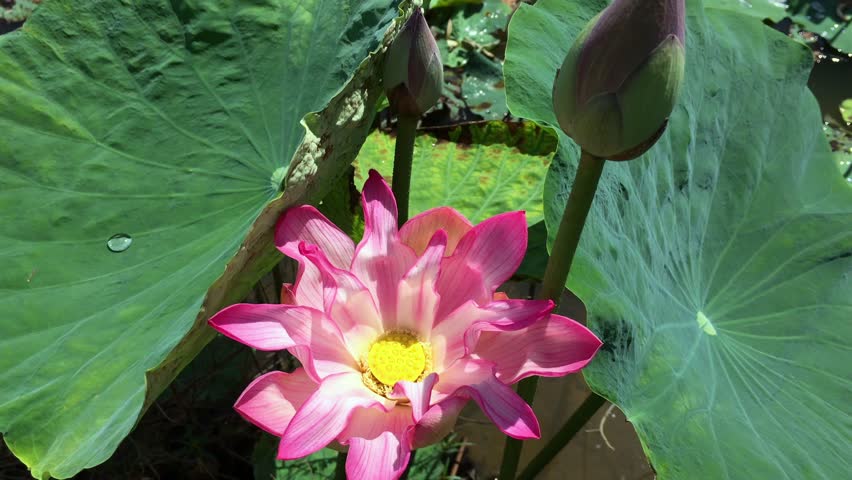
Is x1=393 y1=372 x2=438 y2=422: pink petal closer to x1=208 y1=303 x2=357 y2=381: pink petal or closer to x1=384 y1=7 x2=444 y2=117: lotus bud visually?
x1=208 y1=303 x2=357 y2=381: pink petal

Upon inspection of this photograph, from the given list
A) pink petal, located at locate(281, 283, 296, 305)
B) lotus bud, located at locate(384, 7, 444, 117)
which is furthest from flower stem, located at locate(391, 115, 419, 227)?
pink petal, located at locate(281, 283, 296, 305)

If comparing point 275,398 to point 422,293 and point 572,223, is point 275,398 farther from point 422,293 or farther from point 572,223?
point 572,223

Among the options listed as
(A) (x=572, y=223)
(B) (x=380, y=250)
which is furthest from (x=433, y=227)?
(A) (x=572, y=223)

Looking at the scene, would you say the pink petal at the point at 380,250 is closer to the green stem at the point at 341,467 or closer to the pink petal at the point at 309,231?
the pink petal at the point at 309,231

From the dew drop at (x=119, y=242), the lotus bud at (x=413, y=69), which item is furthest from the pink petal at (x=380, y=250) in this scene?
the dew drop at (x=119, y=242)

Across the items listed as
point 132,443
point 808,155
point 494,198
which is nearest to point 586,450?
point 494,198

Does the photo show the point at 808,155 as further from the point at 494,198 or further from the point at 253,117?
the point at 253,117

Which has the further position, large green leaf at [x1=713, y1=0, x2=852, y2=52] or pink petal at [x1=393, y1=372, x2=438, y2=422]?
large green leaf at [x1=713, y1=0, x2=852, y2=52]
